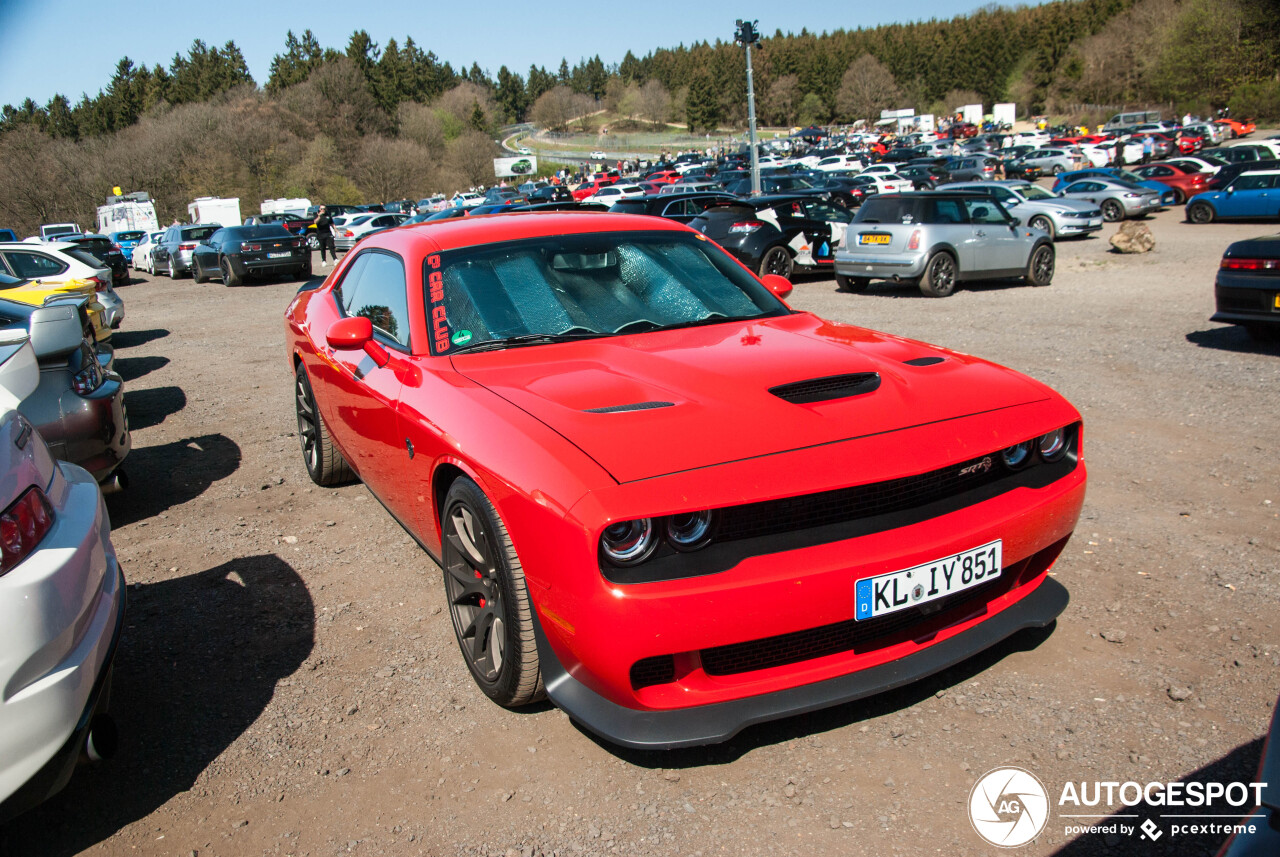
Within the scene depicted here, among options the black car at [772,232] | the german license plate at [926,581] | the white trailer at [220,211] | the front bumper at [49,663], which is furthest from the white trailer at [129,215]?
the german license plate at [926,581]

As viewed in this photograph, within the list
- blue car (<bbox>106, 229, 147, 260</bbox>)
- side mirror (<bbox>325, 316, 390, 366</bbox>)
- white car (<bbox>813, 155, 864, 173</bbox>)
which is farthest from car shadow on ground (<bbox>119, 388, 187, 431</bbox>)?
white car (<bbox>813, 155, 864, 173</bbox>)

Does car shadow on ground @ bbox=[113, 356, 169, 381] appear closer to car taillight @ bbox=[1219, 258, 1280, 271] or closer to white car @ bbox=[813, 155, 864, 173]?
car taillight @ bbox=[1219, 258, 1280, 271]

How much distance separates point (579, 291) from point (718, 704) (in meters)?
1.94

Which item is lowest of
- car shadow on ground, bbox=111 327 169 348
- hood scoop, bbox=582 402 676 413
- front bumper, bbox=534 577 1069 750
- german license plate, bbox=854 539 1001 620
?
front bumper, bbox=534 577 1069 750

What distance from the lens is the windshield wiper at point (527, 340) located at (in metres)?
3.31

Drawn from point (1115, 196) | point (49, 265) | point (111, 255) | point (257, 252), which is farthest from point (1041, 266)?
point (111, 255)

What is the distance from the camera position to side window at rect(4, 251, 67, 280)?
12.0m

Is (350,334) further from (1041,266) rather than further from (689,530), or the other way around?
(1041,266)

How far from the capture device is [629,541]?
2229 millimetres

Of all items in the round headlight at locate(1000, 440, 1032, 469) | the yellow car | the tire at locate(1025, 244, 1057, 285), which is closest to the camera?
the round headlight at locate(1000, 440, 1032, 469)

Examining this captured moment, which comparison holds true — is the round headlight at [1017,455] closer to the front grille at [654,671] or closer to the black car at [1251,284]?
the front grille at [654,671]

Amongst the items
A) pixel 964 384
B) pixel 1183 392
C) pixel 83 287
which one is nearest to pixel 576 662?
pixel 964 384

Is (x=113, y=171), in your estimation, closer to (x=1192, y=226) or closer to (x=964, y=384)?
(x=1192, y=226)

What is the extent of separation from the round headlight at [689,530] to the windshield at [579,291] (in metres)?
1.32
